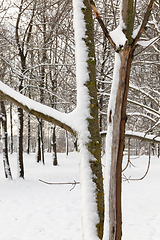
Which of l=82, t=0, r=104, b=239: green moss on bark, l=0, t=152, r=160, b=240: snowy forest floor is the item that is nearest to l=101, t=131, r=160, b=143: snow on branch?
l=82, t=0, r=104, b=239: green moss on bark

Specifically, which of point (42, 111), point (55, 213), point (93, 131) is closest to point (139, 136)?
point (93, 131)

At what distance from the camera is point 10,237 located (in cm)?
402

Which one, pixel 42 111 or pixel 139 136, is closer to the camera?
pixel 42 111

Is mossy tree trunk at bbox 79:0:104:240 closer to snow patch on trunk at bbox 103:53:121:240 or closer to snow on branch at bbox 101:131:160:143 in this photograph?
snow on branch at bbox 101:131:160:143

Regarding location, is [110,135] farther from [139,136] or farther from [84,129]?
[139,136]

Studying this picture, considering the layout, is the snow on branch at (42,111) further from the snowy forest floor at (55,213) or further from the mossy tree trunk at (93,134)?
the snowy forest floor at (55,213)

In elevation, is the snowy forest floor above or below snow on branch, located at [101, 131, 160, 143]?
below

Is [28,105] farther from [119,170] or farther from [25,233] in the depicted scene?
[25,233]

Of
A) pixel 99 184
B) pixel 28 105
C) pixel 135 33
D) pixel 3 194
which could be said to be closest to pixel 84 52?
pixel 28 105

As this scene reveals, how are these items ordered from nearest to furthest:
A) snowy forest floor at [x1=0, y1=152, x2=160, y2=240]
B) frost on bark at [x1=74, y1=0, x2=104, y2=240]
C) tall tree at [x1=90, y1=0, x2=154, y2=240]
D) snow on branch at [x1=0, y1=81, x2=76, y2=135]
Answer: tall tree at [x1=90, y1=0, x2=154, y2=240] → frost on bark at [x1=74, y1=0, x2=104, y2=240] → snow on branch at [x1=0, y1=81, x2=76, y2=135] → snowy forest floor at [x1=0, y1=152, x2=160, y2=240]

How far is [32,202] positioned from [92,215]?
5445mm

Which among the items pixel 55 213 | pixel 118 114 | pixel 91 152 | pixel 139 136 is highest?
pixel 118 114

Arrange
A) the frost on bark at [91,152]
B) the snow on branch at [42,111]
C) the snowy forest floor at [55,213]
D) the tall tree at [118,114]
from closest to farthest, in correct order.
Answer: the tall tree at [118,114] < the frost on bark at [91,152] < the snow on branch at [42,111] < the snowy forest floor at [55,213]

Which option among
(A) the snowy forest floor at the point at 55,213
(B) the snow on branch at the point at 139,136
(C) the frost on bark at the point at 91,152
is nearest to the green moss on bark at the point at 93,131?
(C) the frost on bark at the point at 91,152
